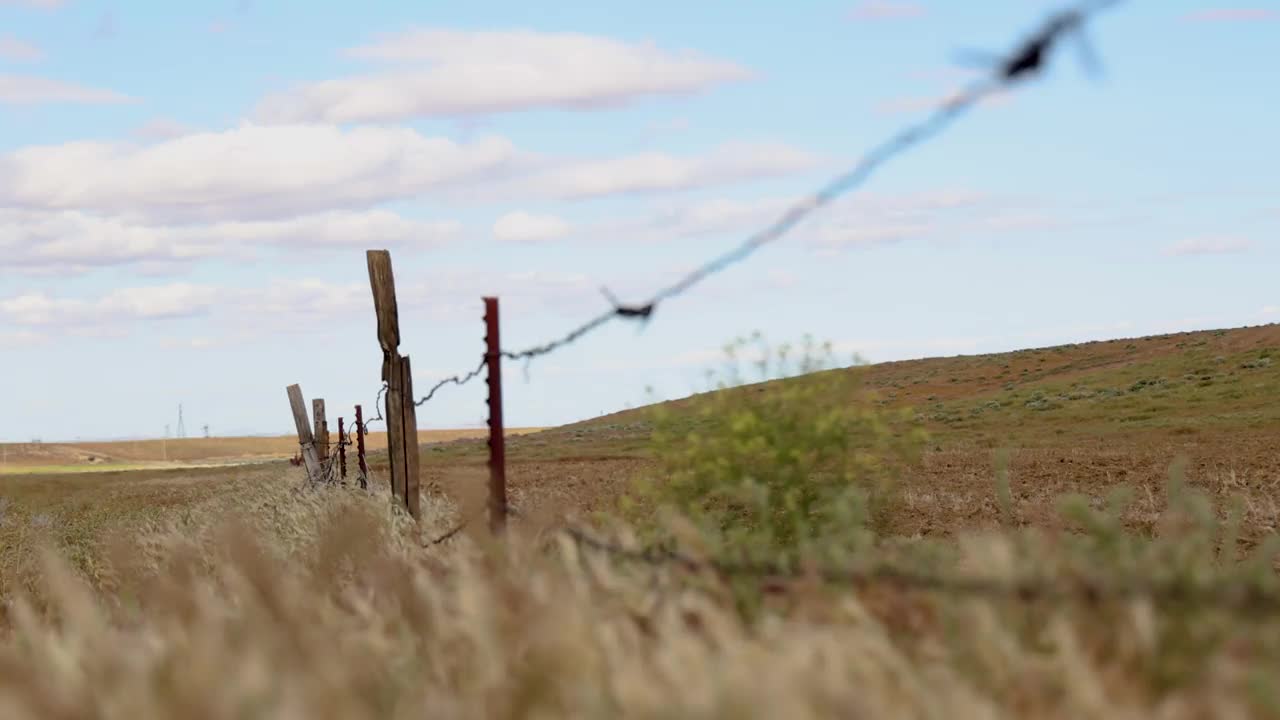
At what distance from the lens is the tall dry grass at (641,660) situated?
127 inches

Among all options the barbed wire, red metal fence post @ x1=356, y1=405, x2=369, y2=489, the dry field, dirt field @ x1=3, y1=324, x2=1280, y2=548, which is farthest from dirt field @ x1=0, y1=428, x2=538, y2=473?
the barbed wire

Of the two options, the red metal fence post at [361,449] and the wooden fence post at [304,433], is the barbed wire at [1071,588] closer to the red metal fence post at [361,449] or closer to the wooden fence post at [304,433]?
the red metal fence post at [361,449]

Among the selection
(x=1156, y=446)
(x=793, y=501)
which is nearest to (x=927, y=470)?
(x=1156, y=446)

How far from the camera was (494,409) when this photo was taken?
331 inches

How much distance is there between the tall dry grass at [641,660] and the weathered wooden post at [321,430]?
2099 cm

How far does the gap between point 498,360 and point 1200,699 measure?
5.50 m

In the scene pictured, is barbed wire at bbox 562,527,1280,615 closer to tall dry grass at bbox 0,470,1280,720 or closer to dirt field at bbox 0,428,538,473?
tall dry grass at bbox 0,470,1280,720

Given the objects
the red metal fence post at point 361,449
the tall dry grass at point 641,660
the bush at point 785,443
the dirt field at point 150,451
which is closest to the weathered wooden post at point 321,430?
the red metal fence post at point 361,449

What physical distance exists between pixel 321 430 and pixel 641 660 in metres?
23.3

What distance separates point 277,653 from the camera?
14.1 ft

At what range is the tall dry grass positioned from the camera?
3225 millimetres

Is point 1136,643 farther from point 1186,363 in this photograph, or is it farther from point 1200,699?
point 1186,363

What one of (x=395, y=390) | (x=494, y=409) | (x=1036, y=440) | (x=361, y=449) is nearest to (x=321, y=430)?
(x=361, y=449)

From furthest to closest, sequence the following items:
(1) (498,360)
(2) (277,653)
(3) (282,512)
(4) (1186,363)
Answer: (4) (1186,363), (3) (282,512), (1) (498,360), (2) (277,653)
